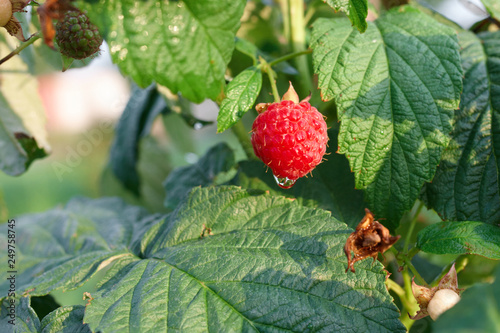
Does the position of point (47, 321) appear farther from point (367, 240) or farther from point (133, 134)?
point (133, 134)

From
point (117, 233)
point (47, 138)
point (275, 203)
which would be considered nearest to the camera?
point (275, 203)

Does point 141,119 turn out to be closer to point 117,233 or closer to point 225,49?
point 117,233

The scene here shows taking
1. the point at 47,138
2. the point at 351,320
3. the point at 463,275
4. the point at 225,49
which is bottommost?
the point at 463,275

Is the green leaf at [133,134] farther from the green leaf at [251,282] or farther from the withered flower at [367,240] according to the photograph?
the withered flower at [367,240]

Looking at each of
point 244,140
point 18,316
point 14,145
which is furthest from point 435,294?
point 14,145

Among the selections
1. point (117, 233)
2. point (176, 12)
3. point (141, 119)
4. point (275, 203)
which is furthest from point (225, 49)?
point (141, 119)
